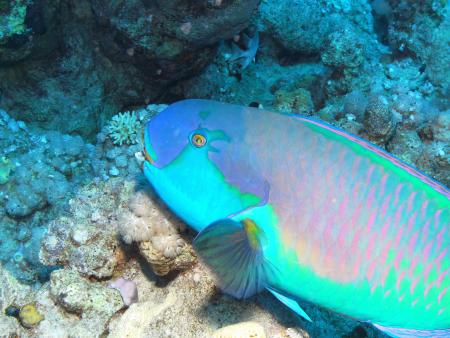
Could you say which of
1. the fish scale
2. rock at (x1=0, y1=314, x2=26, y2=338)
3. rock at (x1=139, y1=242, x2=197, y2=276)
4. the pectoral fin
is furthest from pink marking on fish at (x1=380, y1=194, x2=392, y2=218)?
rock at (x1=0, y1=314, x2=26, y2=338)

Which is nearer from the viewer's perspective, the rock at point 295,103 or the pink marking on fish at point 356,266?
the pink marking on fish at point 356,266

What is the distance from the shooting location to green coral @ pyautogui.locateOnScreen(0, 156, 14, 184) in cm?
412

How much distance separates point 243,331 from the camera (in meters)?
2.22

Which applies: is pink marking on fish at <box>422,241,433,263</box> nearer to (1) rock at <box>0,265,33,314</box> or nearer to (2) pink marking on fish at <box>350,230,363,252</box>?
(2) pink marking on fish at <box>350,230,363,252</box>

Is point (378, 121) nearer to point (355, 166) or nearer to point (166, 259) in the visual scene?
point (355, 166)

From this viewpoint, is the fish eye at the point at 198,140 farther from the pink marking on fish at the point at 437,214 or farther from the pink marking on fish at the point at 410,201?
the pink marking on fish at the point at 437,214

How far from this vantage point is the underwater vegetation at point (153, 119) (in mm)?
2627

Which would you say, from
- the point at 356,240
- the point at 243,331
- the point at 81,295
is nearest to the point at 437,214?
the point at 356,240

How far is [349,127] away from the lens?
13.3ft

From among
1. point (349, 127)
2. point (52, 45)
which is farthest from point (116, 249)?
point (52, 45)

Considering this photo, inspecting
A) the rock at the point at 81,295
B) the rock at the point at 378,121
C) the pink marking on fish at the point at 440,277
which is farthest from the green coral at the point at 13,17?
the pink marking on fish at the point at 440,277

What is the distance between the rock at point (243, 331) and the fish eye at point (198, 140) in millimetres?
1010

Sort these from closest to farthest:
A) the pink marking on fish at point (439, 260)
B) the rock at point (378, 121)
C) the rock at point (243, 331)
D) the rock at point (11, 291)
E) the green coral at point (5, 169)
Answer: the pink marking on fish at point (439, 260) < the rock at point (243, 331) < the rock at point (11, 291) < the rock at point (378, 121) < the green coral at point (5, 169)

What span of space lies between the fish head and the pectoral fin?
140 mm
